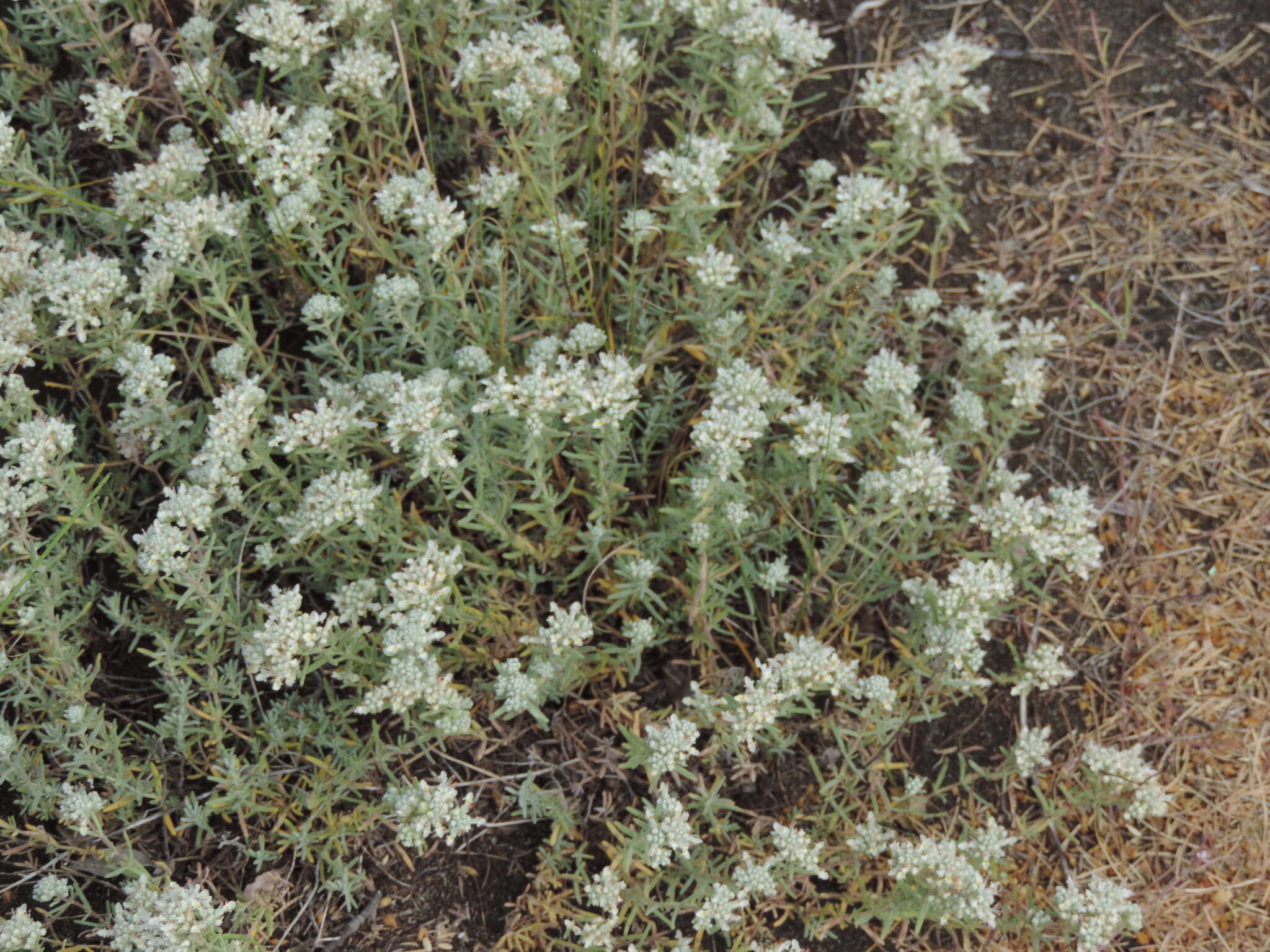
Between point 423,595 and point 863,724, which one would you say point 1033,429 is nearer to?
point 863,724

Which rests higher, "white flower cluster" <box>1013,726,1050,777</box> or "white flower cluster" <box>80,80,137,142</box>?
"white flower cluster" <box>80,80,137,142</box>

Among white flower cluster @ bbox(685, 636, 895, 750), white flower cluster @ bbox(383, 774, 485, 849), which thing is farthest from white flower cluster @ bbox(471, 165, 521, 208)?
white flower cluster @ bbox(383, 774, 485, 849)

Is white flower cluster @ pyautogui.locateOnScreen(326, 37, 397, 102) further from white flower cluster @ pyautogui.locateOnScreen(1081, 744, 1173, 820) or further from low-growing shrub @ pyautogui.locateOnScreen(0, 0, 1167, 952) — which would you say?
white flower cluster @ pyautogui.locateOnScreen(1081, 744, 1173, 820)

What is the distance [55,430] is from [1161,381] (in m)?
3.85

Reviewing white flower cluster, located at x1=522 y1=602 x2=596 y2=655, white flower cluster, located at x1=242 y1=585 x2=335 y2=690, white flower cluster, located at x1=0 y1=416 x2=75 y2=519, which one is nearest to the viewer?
white flower cluster, located at x1=242 y1=585 x2=335 y2=690

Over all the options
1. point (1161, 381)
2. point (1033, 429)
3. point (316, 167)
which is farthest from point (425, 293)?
point (1161, 381)

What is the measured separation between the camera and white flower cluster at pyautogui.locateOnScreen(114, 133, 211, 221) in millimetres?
3270

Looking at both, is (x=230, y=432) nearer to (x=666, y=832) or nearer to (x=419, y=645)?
(x=419, y=645)

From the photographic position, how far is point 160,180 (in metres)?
3.27

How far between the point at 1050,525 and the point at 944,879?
113 cm

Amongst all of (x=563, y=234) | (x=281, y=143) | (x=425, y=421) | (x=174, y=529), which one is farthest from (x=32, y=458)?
(x=563, y=234)

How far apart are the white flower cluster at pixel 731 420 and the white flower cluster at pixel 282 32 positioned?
5.54 ft

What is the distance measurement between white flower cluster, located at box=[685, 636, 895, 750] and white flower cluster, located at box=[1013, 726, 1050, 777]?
569mm

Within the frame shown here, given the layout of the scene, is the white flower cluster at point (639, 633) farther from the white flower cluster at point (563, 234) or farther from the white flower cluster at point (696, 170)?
the white flower cluster at point (696, 170)
